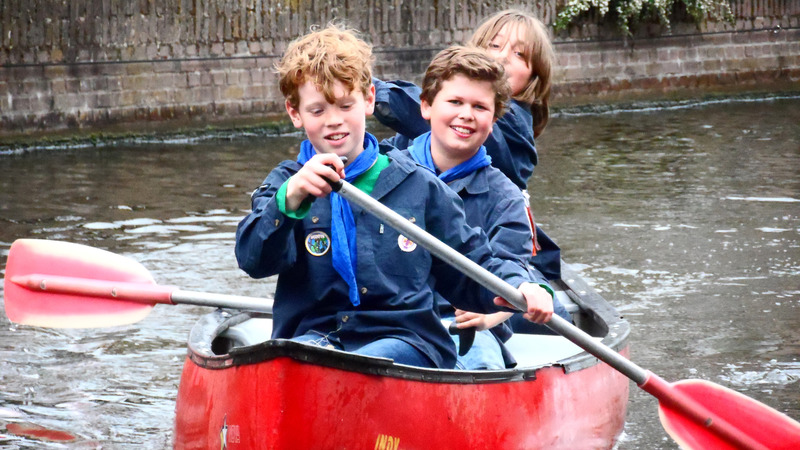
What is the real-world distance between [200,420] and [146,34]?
10.6 m

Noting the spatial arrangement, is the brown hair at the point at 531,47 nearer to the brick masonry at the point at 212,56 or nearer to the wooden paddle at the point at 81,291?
the wooden paddle at the point at 81,291

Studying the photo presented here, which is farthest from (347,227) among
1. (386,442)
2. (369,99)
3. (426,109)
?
(426,109)

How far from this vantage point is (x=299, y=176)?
3254 millimetres

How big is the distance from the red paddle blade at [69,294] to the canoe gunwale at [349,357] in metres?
0.31

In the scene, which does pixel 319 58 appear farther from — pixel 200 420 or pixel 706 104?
pixel 706 104

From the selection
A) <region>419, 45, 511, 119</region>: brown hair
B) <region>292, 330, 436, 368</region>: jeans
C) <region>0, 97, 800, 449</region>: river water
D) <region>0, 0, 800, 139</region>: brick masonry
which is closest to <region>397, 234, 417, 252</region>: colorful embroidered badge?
<region>292, 330, 436, 368</region>: jeans

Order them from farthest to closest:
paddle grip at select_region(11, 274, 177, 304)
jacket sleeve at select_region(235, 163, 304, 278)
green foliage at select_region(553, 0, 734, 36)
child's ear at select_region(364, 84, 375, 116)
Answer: green foliage at select_region(553, 0, 734, 36)
paddle grip at select_region(11, 274, 177, 304)
child's ear at select_region(364, 84, 375, 116)
jacket sleeve at select_region(235, 163, 304, 278)

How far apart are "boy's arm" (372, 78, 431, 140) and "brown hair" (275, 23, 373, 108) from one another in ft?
4.69

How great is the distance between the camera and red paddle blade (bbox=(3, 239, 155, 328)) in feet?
15.1

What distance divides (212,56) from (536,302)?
11005 millimetres

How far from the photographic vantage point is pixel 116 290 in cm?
454

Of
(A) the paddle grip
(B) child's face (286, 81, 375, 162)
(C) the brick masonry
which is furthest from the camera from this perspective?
(C) the brick masonry

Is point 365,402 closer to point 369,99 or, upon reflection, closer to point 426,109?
point 369,99

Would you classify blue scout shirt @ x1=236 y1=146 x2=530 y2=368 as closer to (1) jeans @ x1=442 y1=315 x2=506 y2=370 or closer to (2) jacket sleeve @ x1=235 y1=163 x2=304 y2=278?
(2) jacket sleeve @ x1=235 y1=163 x2=304 y2=278
